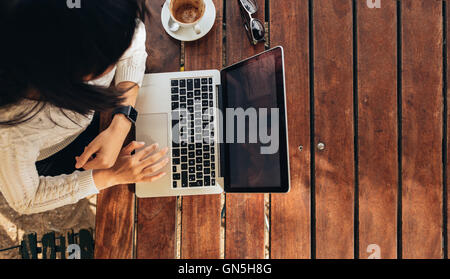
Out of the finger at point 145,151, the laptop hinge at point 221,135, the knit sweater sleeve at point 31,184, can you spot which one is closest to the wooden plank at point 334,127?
the laptop hinge at point 221,135

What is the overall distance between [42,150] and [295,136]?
84cm

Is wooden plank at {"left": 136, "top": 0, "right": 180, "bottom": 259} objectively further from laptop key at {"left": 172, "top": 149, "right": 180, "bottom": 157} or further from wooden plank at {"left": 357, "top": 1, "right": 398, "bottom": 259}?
wooden plank at {"left": 357, "top": 1, "right": 398, "bottom": 259}

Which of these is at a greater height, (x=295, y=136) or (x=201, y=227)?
(x=295, y=136)

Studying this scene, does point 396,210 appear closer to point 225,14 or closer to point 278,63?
point 278,63

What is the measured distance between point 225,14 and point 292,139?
508 mm

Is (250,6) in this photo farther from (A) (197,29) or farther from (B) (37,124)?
(B) (37,124)

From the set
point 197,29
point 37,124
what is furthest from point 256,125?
point 37,124

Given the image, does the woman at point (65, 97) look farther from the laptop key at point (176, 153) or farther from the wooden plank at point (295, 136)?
the wooden plank at point (295, 136)

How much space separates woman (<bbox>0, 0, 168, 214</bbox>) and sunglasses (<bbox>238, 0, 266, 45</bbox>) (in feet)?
1.16

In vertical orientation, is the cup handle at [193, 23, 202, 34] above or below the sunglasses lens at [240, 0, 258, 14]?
below

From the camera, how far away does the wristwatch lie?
967mm

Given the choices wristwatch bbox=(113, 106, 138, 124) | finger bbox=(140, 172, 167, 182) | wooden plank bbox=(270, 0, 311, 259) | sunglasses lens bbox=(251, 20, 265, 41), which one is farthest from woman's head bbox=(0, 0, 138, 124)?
wooden plank bbox=(270, 0, 311, 259)

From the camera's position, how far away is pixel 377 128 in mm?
1074

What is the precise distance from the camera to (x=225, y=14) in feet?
3.58
